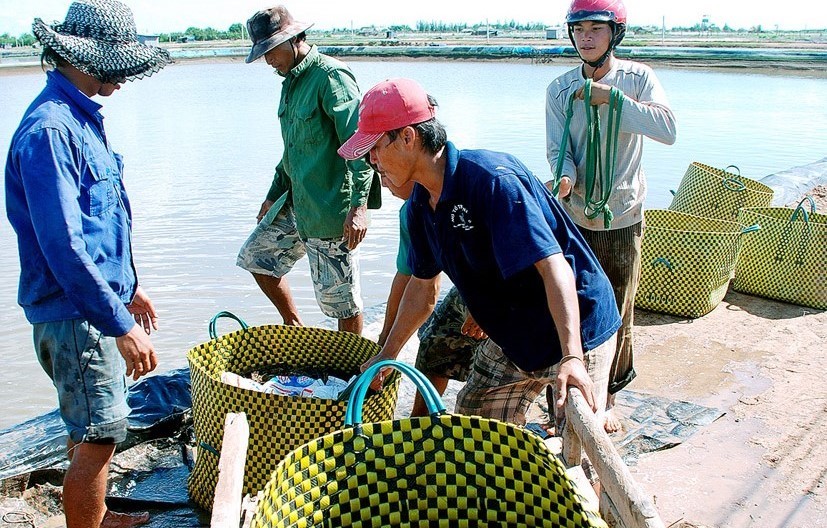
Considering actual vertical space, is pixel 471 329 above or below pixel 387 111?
below

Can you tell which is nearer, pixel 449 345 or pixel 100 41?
pixel 100 41

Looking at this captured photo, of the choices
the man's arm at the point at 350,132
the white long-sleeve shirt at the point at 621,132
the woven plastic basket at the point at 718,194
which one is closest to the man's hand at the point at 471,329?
the white long-sleeve shirt at the point at 621,132

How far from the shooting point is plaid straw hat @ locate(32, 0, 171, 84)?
2.52 meters

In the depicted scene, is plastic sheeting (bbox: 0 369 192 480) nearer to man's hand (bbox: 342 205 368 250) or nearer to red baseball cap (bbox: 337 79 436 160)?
man's hand (bbox: 342 205 368 250)

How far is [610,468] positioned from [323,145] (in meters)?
2.60

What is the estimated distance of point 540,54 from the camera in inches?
1807

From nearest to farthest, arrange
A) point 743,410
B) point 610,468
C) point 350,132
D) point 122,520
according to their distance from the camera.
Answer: point 610,468, point 122,520, point 350,132, point 743,410

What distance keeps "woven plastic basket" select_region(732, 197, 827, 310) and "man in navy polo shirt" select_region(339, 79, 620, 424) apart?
3539 millimetres

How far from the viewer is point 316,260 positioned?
412cm

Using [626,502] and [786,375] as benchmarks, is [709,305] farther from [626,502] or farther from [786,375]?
[626,502]

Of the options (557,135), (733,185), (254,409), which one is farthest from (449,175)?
(733,185)

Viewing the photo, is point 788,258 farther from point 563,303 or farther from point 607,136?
point 563,303

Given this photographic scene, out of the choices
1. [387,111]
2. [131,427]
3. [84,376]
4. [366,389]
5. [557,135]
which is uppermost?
[387,111]

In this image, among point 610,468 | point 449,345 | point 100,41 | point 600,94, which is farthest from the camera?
point 600,94
